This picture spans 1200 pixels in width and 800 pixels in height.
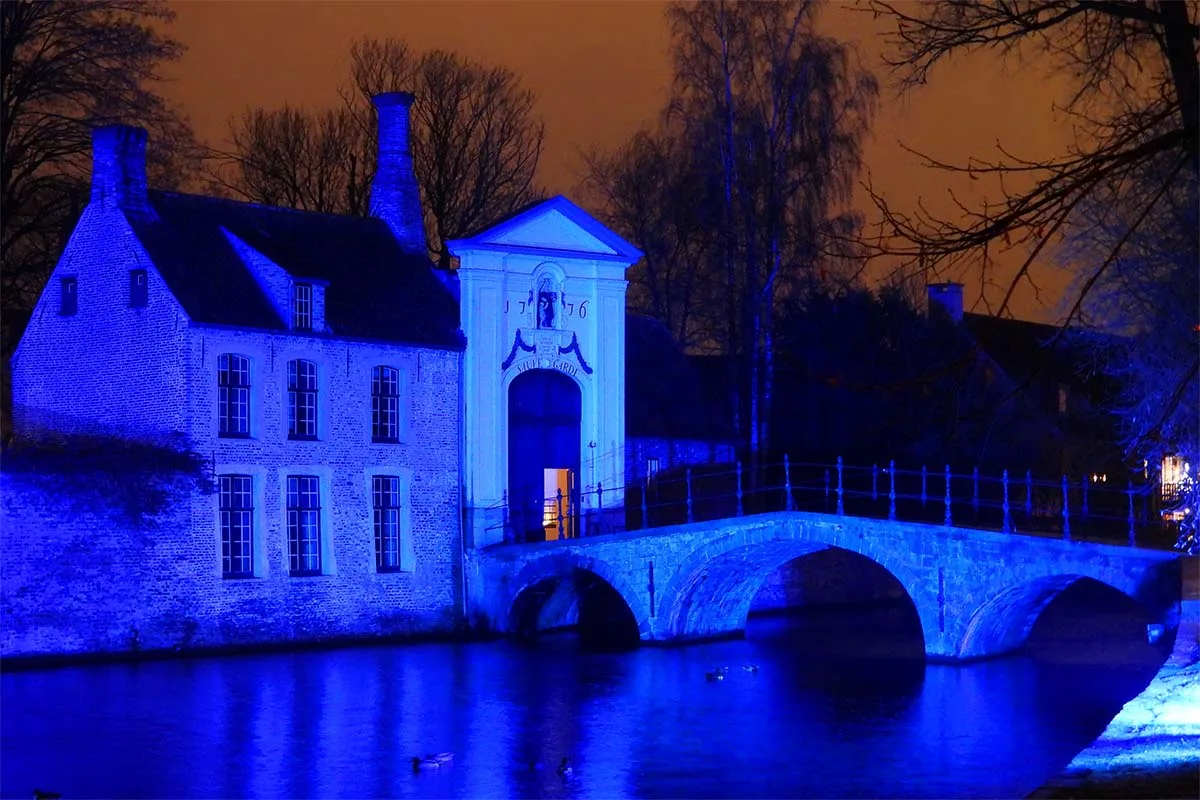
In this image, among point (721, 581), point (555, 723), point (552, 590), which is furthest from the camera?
point (552, 590)

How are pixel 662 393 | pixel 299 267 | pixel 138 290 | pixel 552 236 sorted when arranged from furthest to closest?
pixel 662 393 < pixel 552 236 < pixel 299 267 < pixel 138 290

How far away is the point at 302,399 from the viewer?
22656mm

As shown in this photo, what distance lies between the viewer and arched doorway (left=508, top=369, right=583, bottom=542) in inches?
979

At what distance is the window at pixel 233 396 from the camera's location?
71.1ft

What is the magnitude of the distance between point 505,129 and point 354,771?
2109 centimetres

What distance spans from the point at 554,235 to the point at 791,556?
5569mm

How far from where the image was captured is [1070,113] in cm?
863

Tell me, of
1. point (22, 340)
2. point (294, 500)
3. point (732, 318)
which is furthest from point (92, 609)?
point (732, 318)

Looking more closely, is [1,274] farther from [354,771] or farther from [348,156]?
[354,771]

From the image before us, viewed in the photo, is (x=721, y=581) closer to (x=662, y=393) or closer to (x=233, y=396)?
(x=662, y=393)

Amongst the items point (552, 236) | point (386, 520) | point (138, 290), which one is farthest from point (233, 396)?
point (552, 236)

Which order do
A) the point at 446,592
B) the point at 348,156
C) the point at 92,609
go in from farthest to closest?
the point at 348,156 → the point at 446,592 → the point at 92,609

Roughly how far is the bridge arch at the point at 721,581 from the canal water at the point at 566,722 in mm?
475

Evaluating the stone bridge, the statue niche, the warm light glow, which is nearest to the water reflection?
the stone bridge
